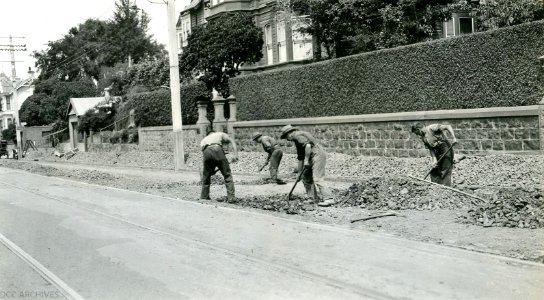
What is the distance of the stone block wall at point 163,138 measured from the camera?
27.7m

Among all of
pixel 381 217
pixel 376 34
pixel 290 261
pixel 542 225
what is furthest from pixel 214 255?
pixel 376 34

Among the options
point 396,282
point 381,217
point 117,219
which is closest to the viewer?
point 396,282

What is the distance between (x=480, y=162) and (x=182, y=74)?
21257mm

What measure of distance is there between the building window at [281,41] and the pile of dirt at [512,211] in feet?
75.5

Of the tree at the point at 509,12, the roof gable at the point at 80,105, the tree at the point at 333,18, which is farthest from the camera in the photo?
the roof gable at the point at 80,105

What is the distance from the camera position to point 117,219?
10867mm

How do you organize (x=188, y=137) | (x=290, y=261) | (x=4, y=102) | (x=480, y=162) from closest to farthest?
1. (x=290, y=261)
2. (x=480, y=162)
3. (x=188, y=137)
4. (x=4, y=102)

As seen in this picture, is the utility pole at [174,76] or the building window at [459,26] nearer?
the utility pole at [174,76]

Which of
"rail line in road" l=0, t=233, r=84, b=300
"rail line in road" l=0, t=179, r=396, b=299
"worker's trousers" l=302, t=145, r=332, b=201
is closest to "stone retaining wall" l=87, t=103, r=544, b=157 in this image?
"worker's trousers" l=302, t=145, r=332, b=201

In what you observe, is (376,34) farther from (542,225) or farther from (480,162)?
(542,225)

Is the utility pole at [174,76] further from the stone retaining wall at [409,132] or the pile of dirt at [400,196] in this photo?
the pile of dirt at [400,196]

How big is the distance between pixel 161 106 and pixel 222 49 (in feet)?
22.5

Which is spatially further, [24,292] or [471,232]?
[471,232]

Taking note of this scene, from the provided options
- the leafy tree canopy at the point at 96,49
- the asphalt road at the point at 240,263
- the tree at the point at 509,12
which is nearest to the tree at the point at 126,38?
the leafy tree canopy at the point at 96,49
